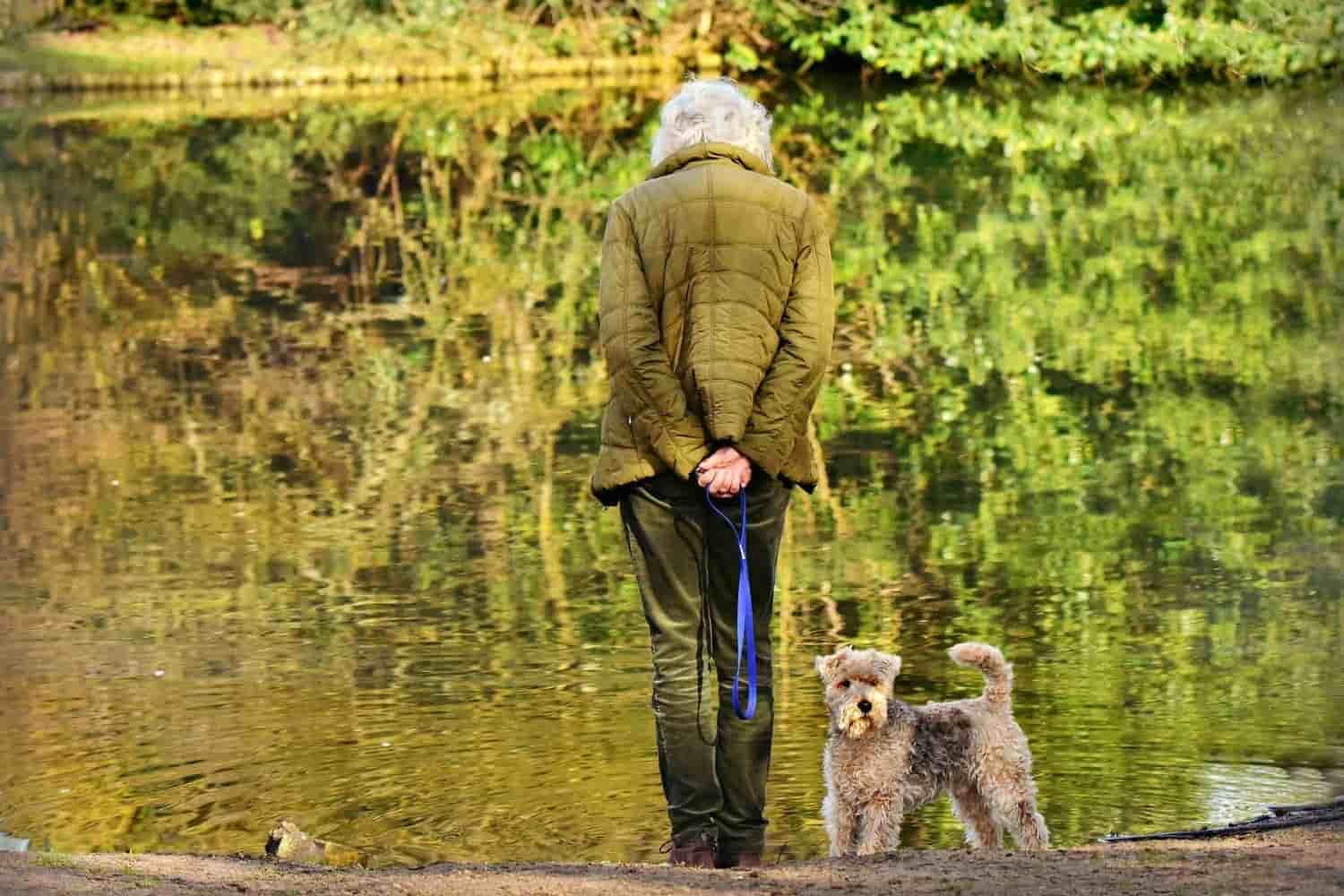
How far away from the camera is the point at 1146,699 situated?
7.29m

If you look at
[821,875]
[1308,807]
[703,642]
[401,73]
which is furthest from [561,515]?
[401,73]

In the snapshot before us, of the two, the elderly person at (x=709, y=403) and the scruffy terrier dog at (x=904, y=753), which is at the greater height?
the elderly person at (x=709, y=403)

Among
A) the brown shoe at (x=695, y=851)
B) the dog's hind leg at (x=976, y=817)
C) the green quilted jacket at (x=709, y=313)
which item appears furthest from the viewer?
the dog's hind leg at (x=976, y=817)

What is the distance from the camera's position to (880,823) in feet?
18.2

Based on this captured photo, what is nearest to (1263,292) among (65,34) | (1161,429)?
(1161,429)

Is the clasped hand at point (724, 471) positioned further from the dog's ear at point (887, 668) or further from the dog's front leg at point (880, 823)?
the dog's front leg at point (880, 823)

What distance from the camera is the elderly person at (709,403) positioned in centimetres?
538

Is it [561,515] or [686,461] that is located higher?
[686,461]

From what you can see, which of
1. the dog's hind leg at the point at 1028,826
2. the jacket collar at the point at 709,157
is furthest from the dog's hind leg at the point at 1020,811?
the jacket collar at the point at 709,157

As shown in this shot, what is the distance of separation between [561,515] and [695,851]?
4.58 m

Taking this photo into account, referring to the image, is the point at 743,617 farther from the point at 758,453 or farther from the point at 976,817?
the point at 976,817

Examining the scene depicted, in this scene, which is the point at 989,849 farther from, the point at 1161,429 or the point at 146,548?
the point at 1161,429

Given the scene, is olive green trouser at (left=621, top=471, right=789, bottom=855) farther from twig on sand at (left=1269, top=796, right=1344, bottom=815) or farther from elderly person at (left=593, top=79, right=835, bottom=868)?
twig on sand at (left=1269, top=796, right=1344, bottom=815)

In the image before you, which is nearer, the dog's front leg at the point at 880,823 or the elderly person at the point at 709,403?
the elderly person at the point at 709,403
